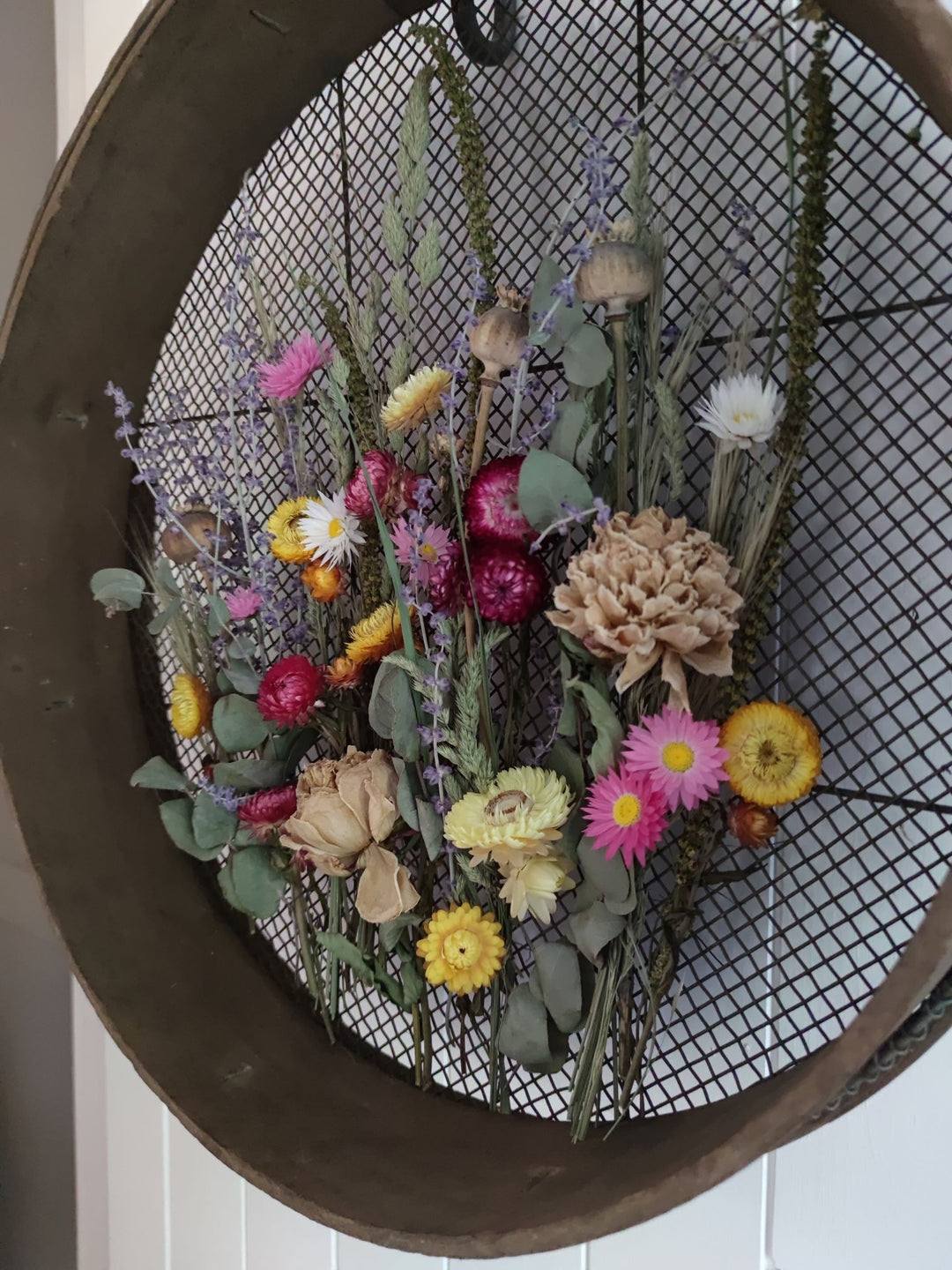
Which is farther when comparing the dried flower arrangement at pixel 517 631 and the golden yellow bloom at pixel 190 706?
the golden yellow bloom at pixel 190 706

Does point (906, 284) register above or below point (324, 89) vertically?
below

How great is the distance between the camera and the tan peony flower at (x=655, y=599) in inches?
16.5

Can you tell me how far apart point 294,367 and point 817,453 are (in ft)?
1.09

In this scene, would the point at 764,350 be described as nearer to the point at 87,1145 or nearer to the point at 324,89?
the point at 324,89

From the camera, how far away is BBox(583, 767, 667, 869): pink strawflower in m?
0.44

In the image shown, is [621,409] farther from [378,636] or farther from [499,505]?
[378,636]

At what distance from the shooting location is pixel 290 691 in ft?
1.86

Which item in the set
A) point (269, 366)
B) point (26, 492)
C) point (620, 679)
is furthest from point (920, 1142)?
point (26, 492)

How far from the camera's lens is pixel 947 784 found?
0.46 m

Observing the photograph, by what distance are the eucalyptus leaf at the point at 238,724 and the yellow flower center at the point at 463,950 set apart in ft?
0.67

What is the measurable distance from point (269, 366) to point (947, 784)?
0.48 meters

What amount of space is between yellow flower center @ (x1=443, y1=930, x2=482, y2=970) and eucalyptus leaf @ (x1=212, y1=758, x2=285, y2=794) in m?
0.20

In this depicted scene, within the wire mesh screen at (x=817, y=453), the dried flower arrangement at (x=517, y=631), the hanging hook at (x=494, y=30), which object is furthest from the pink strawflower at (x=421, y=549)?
the hanging hook at (x=494, y=30)

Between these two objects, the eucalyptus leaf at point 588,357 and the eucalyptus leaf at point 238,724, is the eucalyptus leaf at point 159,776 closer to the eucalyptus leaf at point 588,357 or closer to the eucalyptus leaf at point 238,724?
the eucalyptus leaf at point 238,724
